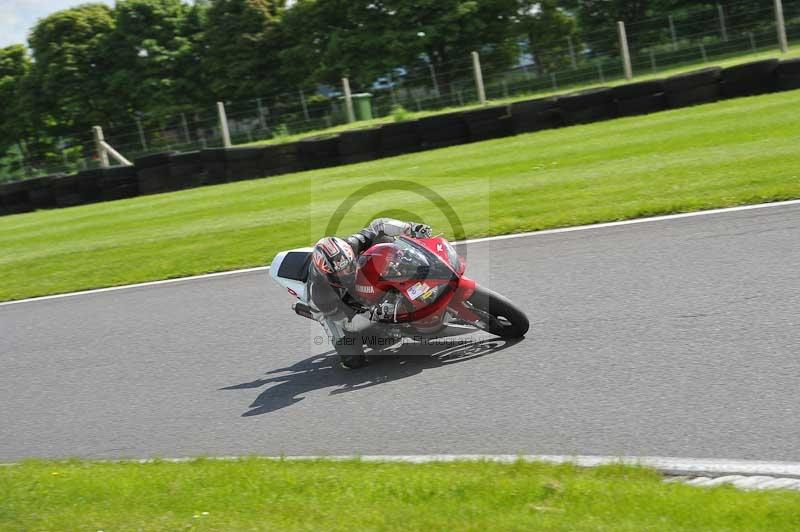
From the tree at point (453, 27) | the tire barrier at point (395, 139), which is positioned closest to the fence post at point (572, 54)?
the tree at point (453, 27)

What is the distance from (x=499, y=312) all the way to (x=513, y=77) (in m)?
24.3

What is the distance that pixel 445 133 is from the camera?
1895cm

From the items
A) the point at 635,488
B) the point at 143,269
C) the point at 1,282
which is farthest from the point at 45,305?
the point at 635,488

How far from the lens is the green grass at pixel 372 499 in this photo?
380 centimetres

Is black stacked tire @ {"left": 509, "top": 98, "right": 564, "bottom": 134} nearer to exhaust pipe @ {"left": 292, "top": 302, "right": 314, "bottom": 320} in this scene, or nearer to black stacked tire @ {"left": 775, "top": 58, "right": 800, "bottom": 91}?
black stacked tire @ {"left": 775, "top": 58, "right": 800, "bottom": 91}

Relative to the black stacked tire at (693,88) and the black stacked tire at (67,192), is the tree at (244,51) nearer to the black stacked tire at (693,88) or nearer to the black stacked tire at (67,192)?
the black stacked tire at (67,192)

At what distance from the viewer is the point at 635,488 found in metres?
4.06

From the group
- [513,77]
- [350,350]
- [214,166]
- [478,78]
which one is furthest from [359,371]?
[513,77]

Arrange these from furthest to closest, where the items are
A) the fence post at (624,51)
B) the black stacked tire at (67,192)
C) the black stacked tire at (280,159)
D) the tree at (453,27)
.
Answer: the tree at (453,27) < the fence post at (624,51) < the black stacked tire at (67,192) < the black stacked tire at (280,159)

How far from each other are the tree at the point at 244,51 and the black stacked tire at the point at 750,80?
97.4 feet

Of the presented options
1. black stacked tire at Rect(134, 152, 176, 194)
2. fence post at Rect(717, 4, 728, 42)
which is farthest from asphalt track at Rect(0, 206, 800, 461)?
fence post at Rect(717, 4, 728, 42)

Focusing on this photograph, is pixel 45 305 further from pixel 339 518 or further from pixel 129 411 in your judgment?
pixel 339 518

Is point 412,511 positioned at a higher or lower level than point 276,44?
lower

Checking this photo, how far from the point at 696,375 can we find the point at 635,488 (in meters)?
1.58
